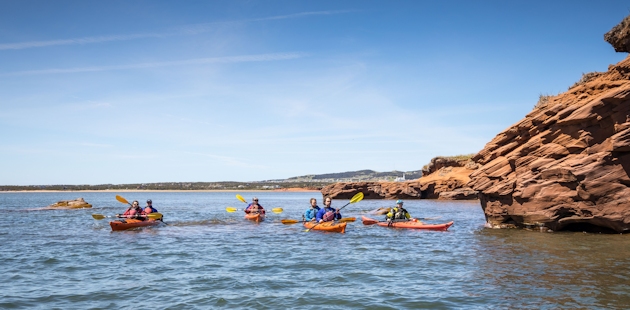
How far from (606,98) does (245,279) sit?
538 inches

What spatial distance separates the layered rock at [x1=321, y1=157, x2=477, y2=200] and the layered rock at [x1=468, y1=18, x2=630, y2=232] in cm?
3634

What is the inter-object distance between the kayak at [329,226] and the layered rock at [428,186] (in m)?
36.5

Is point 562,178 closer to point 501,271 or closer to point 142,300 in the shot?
point 501,271

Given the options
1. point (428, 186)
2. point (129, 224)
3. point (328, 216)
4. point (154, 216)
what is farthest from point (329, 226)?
point (428, 186)

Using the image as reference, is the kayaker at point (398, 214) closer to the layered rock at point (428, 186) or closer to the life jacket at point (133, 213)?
the life jacket at point (133, 213)

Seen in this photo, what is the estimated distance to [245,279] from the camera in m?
11.3

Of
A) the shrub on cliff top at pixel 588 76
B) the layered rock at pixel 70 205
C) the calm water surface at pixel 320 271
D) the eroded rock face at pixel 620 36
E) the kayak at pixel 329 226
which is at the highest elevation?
the eroded rock face at pixel 620 36

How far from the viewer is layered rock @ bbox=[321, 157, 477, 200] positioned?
2274 inches

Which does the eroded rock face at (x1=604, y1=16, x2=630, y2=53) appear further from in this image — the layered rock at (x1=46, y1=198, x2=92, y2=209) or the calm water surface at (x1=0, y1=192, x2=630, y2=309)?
the layered rock at (x1=46, y1=198, x2=92, y2=209)

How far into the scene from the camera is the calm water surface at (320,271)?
9219 mm

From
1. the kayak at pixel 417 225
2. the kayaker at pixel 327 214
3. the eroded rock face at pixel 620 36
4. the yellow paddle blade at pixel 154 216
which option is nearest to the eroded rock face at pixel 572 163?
the eroded rock face at pixel 620 36

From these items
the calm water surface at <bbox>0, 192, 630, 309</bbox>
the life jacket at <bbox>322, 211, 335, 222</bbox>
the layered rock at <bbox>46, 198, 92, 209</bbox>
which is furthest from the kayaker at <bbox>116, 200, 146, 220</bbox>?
the layered rock at <bbox>46, 198, 92, 209</bbox>

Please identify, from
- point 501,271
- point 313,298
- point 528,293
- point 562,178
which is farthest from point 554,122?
point 313,298

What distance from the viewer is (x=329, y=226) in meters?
21.9
